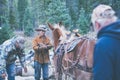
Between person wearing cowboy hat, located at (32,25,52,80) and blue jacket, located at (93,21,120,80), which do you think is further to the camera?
person wearing cowboy hat, located at (32,25,52,80)

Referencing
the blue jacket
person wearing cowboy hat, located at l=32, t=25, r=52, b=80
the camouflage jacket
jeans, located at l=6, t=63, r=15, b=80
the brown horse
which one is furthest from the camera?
person wearing cowboy hat, located at l=32, t=25, r=52, b=80

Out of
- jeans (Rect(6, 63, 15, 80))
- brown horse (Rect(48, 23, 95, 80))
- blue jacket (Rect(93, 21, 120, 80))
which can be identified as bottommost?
jeans (Rect(6, 63, 15, 80))

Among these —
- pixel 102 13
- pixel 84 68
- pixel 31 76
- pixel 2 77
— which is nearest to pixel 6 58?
pixel 2 77

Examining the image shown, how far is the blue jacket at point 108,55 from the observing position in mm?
2422

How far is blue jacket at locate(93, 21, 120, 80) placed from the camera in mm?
2422

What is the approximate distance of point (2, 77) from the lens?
715cm

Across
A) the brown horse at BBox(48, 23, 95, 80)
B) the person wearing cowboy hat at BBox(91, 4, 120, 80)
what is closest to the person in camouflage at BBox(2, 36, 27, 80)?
the brown horse at BBox(48, 23, 95, 80)

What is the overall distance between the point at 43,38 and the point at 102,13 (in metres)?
6.44

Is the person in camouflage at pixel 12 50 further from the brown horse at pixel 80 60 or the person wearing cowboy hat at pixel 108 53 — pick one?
the person wearing cowboy hat at pixel 108 53

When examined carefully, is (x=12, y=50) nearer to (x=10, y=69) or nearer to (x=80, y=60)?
(x=10, y=69)

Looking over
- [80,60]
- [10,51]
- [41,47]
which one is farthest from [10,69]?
[80,60]

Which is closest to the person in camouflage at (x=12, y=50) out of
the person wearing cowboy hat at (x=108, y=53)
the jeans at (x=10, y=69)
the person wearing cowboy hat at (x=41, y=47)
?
the jeans at (x=10, y=69)

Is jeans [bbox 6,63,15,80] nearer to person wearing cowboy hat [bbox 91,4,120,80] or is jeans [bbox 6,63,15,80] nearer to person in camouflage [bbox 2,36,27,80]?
person in camouflage [bbox 2,36,27,80]

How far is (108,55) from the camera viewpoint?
2.42m
